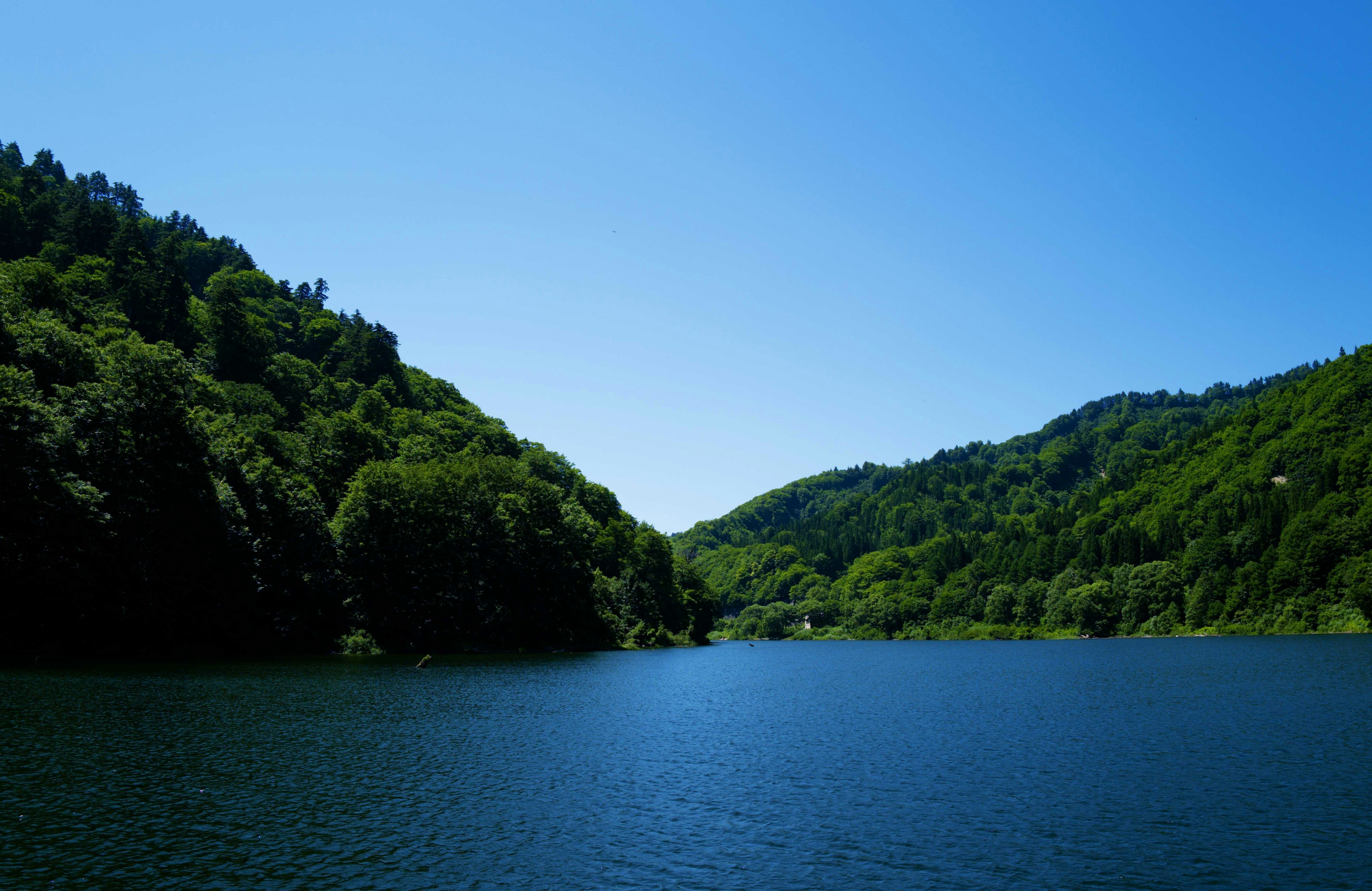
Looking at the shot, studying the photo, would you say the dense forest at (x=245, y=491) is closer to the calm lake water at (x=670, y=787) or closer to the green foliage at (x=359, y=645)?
the green foliage at (x=359, y=645)

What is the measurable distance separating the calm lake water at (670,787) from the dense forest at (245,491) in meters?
16.7

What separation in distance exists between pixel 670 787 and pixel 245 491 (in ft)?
254

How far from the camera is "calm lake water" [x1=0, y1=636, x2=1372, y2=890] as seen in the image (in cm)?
Answer: 2064

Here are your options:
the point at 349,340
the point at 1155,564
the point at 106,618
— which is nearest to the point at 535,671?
the point at 106,618

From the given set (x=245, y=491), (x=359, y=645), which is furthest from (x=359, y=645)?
(x=245, y=491)

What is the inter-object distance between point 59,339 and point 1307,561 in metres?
171

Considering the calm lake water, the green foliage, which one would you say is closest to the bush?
the green foliage

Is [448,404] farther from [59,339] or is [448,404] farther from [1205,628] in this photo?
[1205,628]

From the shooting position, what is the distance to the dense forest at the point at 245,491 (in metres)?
70.2

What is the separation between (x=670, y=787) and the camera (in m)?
30.7

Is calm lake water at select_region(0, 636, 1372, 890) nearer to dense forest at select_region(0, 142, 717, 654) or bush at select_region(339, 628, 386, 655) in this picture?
dense forest at select_region(0, 142, 717, 654)

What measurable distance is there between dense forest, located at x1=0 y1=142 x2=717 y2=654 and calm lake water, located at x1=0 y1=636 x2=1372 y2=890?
54.8ft

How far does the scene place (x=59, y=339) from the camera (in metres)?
78.7

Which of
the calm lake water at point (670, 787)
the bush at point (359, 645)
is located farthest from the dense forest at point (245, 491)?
the calm lake water at point (670, 787)
